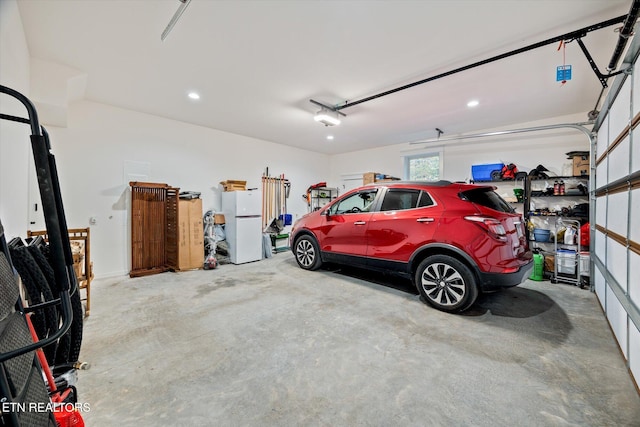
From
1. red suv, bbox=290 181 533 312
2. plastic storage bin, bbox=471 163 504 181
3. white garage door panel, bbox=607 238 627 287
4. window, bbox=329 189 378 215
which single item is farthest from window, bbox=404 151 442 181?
white garage door panel, bbox=607 238 627 287

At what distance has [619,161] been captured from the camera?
7.61ft

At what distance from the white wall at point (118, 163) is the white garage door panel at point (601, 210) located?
20.9ft

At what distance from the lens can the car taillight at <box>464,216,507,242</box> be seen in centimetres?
271

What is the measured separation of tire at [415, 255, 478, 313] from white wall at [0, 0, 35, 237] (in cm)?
385

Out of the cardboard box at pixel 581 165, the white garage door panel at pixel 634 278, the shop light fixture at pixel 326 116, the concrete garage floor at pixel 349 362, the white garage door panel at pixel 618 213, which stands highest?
the shop light fixture at pixel 326 116

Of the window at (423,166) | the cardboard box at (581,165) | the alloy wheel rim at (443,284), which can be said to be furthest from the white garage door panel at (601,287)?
the window at (423,166)

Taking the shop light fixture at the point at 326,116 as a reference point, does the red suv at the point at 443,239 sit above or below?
below

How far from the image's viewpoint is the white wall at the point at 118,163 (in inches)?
159

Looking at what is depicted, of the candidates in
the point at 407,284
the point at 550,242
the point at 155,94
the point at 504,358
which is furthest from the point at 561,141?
the point at 155,94

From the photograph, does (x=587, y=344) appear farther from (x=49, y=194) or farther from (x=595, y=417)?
(x=49, y=194)

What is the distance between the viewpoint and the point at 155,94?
12.7 feet

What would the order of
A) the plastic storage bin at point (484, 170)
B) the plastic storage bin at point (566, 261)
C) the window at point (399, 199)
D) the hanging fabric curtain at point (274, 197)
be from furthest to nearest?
Answer: the hanging fabric curtain at point (274, 197)
the plastic storage bin at point (484, 170)
the plastic storage bin at point (566, 261)
the window at point (399, 199)

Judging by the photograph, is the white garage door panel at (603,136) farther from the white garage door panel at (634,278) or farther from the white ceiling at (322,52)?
the white garage door panel at (634,278)

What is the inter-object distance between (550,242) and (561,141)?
1.90 metres
